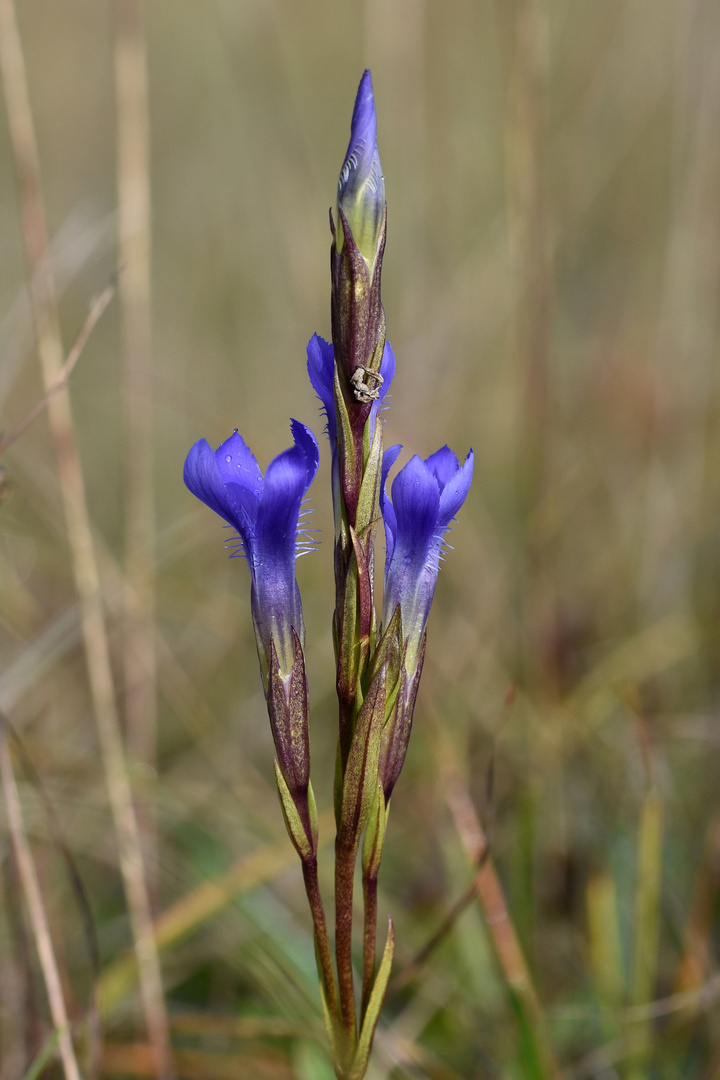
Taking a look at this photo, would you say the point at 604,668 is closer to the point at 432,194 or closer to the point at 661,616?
the point at 661,616

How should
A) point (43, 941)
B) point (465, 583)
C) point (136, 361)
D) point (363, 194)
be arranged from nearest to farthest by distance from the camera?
point (363, 194) < point (43, 941) < point (136, 361) < point (465, 583)

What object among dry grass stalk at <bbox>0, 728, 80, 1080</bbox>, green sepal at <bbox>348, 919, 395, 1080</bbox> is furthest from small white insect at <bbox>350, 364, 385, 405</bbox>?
dry grass stalk at <bbox>0, 728, 80, 1080</bbox>

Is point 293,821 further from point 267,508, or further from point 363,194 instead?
point 363,194

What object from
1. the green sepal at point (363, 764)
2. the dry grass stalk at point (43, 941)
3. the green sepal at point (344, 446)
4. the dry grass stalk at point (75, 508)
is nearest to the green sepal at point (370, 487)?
the green sepal at point (344, 446)

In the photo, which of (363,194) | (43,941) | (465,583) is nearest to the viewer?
(363,194)

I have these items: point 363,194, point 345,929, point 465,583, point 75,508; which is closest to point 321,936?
point 345,929

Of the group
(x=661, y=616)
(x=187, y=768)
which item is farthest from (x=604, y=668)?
(x=187, y=768)

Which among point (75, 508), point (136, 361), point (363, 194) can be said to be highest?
point (136, 361)
